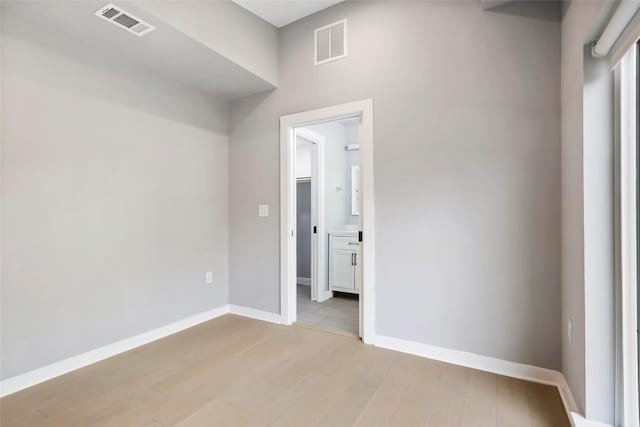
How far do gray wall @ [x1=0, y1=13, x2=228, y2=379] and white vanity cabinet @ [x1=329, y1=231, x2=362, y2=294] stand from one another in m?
1.64

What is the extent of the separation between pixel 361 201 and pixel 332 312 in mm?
1515

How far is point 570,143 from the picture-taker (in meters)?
1.79

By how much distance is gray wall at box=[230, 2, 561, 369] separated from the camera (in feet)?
6.79

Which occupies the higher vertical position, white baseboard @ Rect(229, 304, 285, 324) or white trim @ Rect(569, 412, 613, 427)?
white trim @ Rect(569, 412, 613, 427)

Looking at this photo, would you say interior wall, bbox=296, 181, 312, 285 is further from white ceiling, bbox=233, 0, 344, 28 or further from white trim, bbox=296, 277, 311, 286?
white ceiling, bbox=233, 0, 344, 28

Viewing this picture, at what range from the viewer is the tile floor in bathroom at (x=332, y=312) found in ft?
10.2

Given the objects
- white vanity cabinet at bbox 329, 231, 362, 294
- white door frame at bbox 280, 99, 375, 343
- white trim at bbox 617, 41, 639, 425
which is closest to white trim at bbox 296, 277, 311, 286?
white vanity cabinet at bbox 329, 231, 362, 294

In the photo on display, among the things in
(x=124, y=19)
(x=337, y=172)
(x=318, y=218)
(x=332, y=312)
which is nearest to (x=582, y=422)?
(x=332, y=312)

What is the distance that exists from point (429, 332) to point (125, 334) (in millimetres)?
2461

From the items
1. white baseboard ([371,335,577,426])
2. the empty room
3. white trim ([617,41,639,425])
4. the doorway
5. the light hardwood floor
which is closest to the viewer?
white trim ([617,41,639,425])

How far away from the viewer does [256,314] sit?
3.35 metres

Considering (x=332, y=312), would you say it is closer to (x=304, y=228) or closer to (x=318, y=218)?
(x=318, y=218)

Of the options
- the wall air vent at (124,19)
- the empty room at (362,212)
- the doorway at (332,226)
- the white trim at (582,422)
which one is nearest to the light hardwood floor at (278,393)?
the empty room at (362,212)

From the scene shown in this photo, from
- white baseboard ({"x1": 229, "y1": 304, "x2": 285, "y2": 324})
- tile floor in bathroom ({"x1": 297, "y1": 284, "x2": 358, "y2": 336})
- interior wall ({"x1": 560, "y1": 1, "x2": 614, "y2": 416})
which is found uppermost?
interior wall ({"x1": 560, "y1": 1, "x2": 614, "y2": 416})
